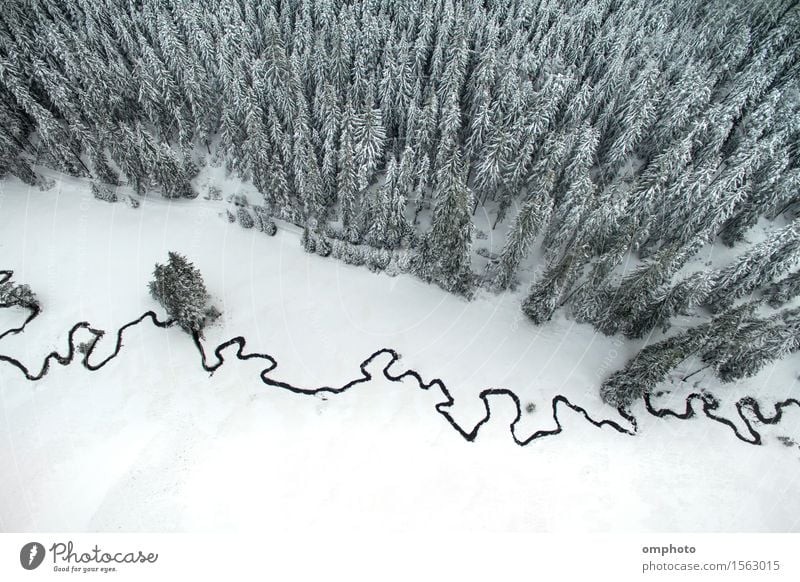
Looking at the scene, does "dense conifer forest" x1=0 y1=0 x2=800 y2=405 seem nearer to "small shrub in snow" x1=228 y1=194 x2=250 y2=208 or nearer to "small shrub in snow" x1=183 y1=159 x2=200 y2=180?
"small shrub in snow" x1=183 y1=159 x2=200 y2=180

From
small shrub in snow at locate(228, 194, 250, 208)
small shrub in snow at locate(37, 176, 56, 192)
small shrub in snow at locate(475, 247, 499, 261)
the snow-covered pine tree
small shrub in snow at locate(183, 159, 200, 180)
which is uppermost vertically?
the snow-covered pine tree

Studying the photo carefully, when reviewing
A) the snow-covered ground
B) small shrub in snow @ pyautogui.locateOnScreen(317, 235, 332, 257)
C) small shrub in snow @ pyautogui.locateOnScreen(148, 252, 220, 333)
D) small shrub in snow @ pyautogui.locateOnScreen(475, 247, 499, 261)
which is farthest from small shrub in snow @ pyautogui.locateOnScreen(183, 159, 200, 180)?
small shrub in snow @ pyautogui.locateOnScreen(475, 247, 499, 261)

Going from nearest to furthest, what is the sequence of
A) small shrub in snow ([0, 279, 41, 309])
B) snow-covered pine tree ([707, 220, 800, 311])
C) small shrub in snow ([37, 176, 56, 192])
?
1. snow-covered pine tree ([707, 220, 800, 311])
2. small shrub in snow ([0, 279, 41, 309])
3. small shrub in snow ([37, 176, 56, 192])

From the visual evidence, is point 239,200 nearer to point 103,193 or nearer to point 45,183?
point 103,193

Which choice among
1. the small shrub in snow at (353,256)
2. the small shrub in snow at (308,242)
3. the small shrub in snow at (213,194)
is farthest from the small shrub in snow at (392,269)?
the small shrub in snow at (213,194)

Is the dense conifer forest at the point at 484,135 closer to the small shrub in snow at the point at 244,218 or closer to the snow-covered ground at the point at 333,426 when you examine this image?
the small shrub in snow at the point at 244,218

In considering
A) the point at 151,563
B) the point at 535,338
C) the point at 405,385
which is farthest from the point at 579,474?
the point at 151,563

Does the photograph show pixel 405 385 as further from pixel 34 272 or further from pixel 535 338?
pixel 34 272
